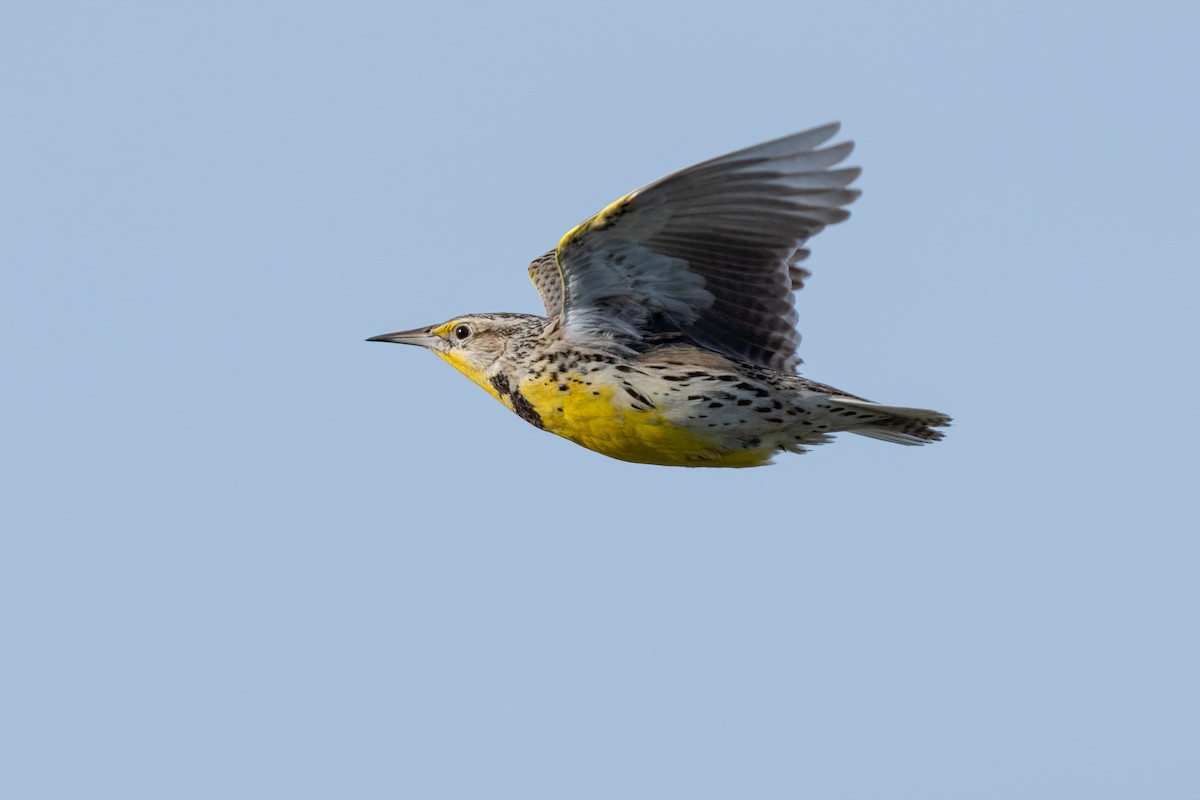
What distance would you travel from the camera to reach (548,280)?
34.5 ft

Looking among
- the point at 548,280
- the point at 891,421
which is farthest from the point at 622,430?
the point at 548,280

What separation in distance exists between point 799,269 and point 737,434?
1.78 metres

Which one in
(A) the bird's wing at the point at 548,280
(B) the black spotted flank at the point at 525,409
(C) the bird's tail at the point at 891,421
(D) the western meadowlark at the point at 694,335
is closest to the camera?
(D) the western meadowlark at the point at 694,335

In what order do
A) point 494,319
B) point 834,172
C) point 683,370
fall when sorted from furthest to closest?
point 494,319 < point 683,370 < point 834,172

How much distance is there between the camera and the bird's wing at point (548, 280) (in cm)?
1026

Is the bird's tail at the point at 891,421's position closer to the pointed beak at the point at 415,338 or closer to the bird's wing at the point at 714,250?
the bird's wing at the point at 714,250

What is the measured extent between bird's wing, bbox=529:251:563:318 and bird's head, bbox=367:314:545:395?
0.32 m

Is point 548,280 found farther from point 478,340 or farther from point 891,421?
point 891,421

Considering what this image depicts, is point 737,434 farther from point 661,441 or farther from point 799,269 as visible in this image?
point 799,269

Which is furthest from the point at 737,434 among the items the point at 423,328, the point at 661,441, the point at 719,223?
the point at 423,328

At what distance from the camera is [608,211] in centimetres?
852

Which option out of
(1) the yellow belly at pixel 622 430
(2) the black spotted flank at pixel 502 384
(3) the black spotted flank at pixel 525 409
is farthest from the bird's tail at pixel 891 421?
(2) the black spotted flank at pixel 502 384

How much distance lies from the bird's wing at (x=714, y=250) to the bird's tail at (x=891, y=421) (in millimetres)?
517

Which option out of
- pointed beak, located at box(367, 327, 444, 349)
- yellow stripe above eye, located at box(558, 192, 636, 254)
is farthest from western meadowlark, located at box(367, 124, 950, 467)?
pointed beak, located at box(367, 327, 444, 349)
